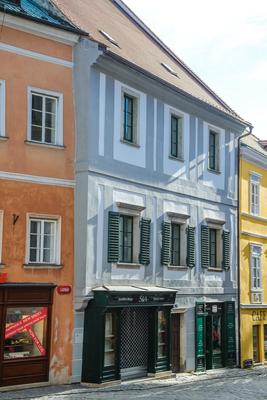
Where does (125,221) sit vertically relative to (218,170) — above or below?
below

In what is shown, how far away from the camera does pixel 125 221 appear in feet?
66.7

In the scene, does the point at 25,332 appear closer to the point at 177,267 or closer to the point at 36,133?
the point at 36,133

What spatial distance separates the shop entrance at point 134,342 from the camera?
64.7 feet

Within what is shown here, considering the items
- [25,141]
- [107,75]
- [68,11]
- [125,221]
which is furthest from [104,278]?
[68,11]

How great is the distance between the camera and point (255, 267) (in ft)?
91.2

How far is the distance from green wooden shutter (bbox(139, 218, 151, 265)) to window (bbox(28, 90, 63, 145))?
3950mm

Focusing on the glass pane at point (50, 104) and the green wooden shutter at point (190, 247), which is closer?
the glass pane at point (50, 104)

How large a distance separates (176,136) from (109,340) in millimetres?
7578

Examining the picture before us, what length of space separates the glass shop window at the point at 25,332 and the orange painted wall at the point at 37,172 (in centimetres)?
31

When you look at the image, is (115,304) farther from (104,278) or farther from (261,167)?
(261,167)

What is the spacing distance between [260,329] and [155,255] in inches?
336

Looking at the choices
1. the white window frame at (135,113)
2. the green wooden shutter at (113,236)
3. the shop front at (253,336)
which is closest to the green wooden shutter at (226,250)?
the shop front at (253,336)

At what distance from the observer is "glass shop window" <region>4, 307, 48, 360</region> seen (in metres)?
16.9

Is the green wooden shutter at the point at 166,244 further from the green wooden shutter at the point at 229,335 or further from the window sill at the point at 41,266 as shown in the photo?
the window sill at the point at 41,266
